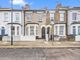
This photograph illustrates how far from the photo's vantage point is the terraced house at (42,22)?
179ft

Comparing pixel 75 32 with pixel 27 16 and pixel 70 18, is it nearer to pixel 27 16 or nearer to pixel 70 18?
pixel 70 18

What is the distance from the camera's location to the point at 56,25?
54969mm

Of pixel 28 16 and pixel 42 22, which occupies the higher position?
pixel 28 16

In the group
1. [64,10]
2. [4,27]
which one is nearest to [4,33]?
[4,27]

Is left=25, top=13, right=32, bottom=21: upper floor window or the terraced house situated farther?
left=25, top=13, right=32, bottom=21: upper floor window

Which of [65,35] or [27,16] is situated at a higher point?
→ [27,16]

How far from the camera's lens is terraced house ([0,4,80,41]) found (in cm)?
5447

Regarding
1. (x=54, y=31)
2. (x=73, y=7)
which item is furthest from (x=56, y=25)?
(x=73, y=7)

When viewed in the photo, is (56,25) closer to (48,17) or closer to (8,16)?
(48,17)

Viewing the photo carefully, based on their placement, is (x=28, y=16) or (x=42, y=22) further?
(x=28, y=16)

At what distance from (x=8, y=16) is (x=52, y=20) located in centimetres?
872

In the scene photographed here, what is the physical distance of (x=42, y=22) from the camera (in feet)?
179

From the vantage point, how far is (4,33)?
5456 cm

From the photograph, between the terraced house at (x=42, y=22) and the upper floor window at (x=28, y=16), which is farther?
the upper floor window at (x=28, y=16)
